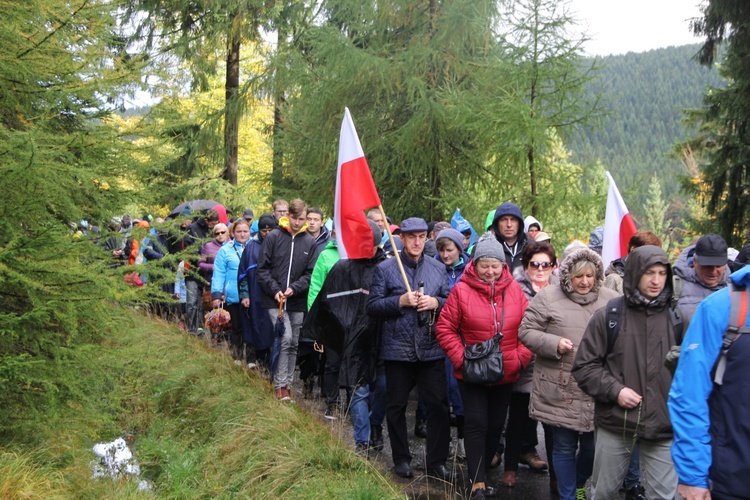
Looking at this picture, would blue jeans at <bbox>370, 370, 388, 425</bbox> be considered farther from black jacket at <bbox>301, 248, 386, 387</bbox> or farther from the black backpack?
the black backpack

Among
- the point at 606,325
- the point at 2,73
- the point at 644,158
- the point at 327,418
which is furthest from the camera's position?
the point at 644,158

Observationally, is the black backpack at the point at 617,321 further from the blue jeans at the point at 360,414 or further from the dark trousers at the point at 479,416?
the blue jeans at the point at 360,414

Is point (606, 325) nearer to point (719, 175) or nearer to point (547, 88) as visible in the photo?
point (547, 88)

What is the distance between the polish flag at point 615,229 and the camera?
834 cm

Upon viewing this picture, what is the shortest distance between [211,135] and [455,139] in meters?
8.24

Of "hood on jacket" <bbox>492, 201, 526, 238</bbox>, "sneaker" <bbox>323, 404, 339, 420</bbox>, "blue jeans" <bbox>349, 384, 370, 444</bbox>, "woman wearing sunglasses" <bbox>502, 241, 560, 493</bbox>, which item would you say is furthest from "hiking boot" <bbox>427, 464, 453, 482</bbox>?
"hood on jacket" <bbox>492, 201, 526, 238</bbox>

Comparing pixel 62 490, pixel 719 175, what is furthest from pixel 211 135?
pixel 62 490

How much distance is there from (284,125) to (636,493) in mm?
14778

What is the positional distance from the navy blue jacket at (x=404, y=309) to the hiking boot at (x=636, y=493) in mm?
1763

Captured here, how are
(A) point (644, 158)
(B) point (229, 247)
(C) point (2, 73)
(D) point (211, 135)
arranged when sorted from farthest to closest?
1. (A) point (644, 158)
2. (D) point (211, 135)
3. (B) point (229, 247)
4. (C) point (2, 73)

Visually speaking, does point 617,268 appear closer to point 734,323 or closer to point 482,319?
point 482,319

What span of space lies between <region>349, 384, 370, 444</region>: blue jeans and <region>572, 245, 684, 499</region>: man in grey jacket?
8.61 feet

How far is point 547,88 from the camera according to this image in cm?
1223

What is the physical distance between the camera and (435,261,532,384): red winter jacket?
5.98 metres
